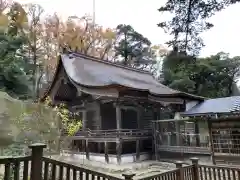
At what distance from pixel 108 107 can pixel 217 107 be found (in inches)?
227

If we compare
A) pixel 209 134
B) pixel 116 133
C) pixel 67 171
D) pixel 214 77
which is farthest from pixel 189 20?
pixel 214 77

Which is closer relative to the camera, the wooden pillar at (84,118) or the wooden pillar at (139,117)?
the wooden pillar at (84,118)

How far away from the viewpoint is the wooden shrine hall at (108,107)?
10930 millimetres

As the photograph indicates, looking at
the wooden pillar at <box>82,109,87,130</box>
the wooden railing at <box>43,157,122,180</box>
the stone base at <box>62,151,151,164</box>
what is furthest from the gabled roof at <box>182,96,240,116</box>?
the wooden railing at <box>43,157,122,180</box>

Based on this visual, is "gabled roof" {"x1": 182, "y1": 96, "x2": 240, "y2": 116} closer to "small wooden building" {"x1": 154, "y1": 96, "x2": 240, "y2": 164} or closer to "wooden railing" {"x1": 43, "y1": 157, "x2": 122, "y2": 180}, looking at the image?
"small wooden building" {"x1": 154, "y1": 96, "x2": 240, "y2": 164}

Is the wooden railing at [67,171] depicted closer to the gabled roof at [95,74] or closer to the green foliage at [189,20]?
the green foliage at [189,20]

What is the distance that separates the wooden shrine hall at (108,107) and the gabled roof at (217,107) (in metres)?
0.93

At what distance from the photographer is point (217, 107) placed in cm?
1216

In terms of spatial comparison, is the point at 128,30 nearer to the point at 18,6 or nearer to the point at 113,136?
the point at 18,6

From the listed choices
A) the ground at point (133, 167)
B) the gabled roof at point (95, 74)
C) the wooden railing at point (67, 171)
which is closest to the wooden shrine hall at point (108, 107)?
the gabled roof at point (95, 74)

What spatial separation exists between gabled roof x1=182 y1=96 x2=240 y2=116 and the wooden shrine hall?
0.93 meters

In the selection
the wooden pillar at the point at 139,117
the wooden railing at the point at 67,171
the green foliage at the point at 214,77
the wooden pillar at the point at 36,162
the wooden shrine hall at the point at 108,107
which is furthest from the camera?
the green foliage at the point at 214,77

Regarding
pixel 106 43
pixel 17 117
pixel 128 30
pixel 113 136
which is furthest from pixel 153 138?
pixel 128 30

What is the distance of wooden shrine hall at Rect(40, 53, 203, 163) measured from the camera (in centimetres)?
1093
